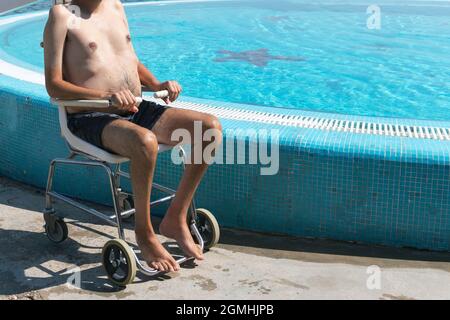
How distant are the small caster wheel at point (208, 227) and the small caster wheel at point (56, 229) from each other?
70cm

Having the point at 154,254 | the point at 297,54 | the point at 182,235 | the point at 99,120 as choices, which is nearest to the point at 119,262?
the point at 154,254

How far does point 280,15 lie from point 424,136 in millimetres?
9138

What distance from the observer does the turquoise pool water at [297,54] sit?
667 centimetres

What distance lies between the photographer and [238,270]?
329 centimetres

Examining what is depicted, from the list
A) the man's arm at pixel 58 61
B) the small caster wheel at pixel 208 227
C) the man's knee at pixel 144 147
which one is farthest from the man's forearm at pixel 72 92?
the small caster wheel at pixel 208 227

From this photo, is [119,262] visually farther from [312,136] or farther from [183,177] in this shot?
[312,136]

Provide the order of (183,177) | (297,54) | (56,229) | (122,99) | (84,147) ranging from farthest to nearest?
(297,54)
(56,229)
(183,177)
(84,147)
(122,99)

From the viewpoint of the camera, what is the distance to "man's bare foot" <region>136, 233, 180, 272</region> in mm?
3117

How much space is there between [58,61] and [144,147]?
619 mm

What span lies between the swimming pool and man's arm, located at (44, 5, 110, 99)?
941 millimetres

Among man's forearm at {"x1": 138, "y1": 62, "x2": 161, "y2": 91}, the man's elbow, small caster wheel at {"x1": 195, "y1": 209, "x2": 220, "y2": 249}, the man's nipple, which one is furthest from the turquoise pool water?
small caster wheel at {"x1": 195, "y1": 209, "x2": 220, "y2": 249}

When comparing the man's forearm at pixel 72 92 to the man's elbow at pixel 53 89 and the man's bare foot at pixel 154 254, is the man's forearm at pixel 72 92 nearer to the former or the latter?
the man's elbow at pixel 53 89
